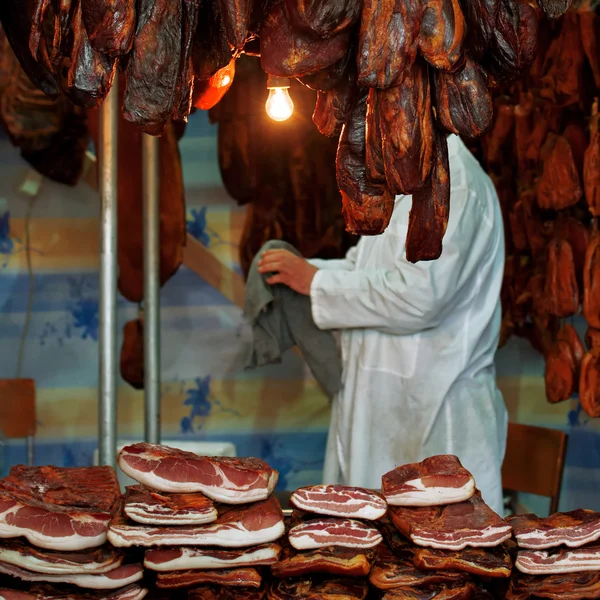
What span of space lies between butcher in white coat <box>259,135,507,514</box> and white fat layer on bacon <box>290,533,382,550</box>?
56.1 inches

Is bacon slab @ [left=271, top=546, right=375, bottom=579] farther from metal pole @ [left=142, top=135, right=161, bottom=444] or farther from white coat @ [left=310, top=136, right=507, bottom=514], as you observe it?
white coat @ [left=310, top=136, right=507, bottom=514]

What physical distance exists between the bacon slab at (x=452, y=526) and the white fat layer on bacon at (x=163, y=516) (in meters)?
0.39

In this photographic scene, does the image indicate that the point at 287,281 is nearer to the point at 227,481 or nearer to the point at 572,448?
the point at 227,481

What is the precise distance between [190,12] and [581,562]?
123cm

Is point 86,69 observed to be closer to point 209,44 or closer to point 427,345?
point 209,44

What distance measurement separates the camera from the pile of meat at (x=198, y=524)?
160 cm

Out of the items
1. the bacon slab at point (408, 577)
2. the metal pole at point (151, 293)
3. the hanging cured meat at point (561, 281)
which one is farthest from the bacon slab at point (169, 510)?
the hanging cured meat at point (561, 281)

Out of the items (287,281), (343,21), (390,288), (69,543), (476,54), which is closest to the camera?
(343,21)

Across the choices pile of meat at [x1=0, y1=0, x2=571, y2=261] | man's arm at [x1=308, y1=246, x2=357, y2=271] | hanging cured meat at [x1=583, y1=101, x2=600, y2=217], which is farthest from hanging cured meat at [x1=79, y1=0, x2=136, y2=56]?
hanging cured meat at [x1=583, y1=101, x2=600, y2=217]

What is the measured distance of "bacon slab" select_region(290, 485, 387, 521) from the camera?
1.70 metres

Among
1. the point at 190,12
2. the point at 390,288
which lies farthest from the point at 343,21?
the point at 390,288

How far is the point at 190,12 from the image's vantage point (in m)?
1.15

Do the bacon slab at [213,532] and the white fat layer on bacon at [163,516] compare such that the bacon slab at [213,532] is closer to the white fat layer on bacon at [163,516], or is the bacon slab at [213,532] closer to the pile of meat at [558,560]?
the white fat layer on bacon at [163,516]

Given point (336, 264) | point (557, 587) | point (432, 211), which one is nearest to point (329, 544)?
point (557, 587)
